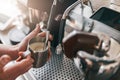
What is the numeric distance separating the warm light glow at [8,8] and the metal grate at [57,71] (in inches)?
19.5

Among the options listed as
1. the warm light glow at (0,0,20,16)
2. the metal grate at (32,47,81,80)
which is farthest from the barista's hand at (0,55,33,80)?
the warm light glow at (0,0,20,16)

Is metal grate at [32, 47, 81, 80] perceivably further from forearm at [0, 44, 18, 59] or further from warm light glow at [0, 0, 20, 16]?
warm light glow at [0, 0, 20, 16]

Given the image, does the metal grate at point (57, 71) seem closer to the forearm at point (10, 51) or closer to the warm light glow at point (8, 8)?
the forearm at point (10, 51)

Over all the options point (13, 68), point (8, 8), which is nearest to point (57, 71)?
point (13, 68)

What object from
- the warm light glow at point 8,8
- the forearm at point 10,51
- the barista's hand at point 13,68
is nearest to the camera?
the barista's hand at point 13,68

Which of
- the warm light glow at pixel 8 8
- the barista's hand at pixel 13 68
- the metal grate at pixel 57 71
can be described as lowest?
the metal grate at pixel 57 71

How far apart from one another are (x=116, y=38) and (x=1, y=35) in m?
0.62

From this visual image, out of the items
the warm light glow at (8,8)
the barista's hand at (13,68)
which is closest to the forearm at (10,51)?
the barista's hand at (13,68)

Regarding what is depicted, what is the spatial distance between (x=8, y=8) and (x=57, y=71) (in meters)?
0.64

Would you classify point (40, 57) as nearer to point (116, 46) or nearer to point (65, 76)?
point (65, 76)

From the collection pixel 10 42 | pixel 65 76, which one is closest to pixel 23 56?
pixel 65 76

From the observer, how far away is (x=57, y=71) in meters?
0.76

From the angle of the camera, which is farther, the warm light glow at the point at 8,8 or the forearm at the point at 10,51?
the warm light glow at the point at 8,8

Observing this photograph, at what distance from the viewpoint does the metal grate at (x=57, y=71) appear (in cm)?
74
